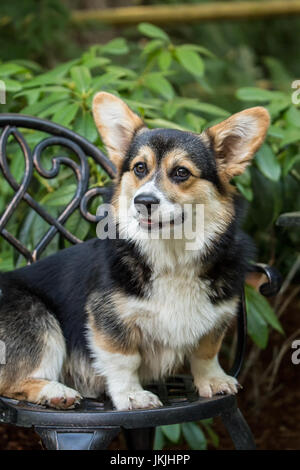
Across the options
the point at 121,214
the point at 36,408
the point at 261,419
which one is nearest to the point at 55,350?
the point at 36,408

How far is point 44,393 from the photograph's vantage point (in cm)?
220

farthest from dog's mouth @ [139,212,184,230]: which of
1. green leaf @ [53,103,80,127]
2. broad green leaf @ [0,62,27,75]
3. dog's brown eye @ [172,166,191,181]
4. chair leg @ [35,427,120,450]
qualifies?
broad green leaf @ [0,62,27,75]

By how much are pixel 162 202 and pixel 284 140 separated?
109cm

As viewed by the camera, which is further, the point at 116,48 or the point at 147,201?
the point at 116,48

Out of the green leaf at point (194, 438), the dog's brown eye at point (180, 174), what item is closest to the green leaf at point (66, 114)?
the dog's brown eye at point (180, 174)

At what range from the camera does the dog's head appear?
2238 mm

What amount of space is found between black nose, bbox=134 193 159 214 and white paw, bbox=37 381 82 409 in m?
0.64

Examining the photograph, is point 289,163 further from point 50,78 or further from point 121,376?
point 121,376

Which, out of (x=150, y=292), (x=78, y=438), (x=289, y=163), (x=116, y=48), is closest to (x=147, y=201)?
(x=150, y=292)

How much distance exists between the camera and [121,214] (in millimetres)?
2424

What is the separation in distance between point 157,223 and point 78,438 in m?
0.71

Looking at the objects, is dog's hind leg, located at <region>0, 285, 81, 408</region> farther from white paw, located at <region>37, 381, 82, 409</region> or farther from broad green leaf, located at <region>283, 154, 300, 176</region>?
broad green leaf, located at <region>283, 154, 300, 176</region>

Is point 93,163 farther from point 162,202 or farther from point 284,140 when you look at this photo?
point 162,202

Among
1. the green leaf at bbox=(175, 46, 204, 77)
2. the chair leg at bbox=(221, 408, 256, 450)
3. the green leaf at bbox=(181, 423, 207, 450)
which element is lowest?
the green leaf at bbox=(181, 423, 207, 450)
